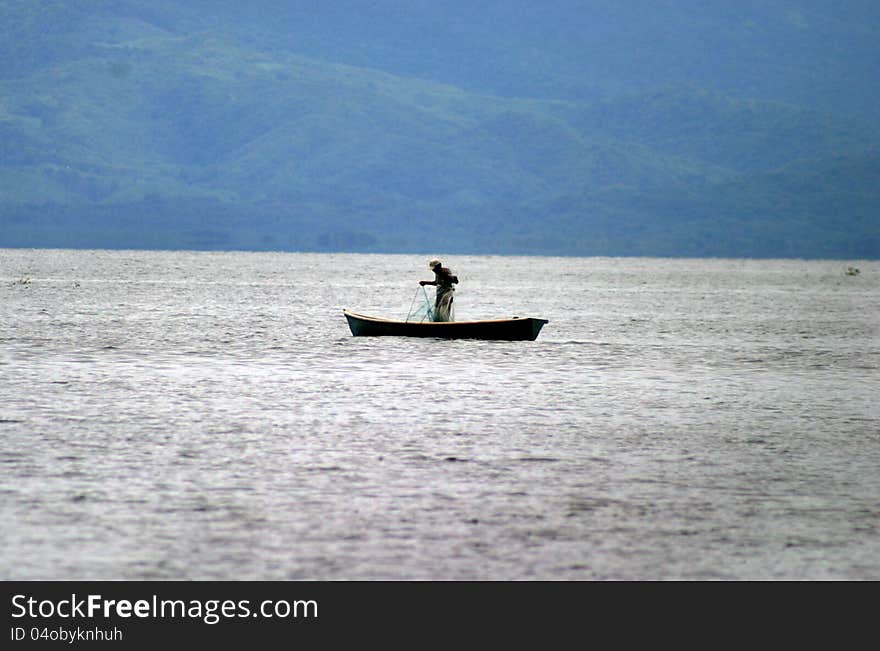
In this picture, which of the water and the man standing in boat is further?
the man standing in boat

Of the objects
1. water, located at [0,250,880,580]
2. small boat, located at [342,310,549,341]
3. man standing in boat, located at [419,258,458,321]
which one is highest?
man standing in boat, located at [419,258,458,321]

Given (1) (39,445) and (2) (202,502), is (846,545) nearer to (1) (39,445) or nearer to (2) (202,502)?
(2) (202,502)

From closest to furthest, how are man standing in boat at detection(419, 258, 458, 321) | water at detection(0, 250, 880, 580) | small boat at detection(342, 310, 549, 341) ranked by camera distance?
water at detection(0, 250, 880, 580), man standing in boat at detection(419, 258, 458, 321), small boat at detection(342, 310, 549, 341)

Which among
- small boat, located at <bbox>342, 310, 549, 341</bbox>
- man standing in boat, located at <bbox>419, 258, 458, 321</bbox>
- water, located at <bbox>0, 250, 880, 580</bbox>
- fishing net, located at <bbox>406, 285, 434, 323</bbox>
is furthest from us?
fishing net, located at <bbox>406, 285, 434, 323</bbox>

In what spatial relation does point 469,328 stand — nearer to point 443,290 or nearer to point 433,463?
point 443,290

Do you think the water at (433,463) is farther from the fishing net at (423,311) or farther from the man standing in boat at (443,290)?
the fishing net at (423,311)

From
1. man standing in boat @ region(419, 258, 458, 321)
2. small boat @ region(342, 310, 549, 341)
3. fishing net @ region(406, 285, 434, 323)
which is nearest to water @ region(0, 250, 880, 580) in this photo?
small boat @ region(342, 310, 549, 341)

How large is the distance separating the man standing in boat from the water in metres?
1.22

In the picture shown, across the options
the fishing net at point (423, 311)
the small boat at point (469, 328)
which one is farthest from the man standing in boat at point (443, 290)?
the small boat at point (469, 328)

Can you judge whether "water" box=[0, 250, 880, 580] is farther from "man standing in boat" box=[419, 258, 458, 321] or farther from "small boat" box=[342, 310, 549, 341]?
"man standing in boat" box=[419, 258, 458, 321]

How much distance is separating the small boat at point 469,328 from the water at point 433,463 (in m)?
0.61

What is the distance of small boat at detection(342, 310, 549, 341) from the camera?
43.4 m

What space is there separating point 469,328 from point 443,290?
156cm
